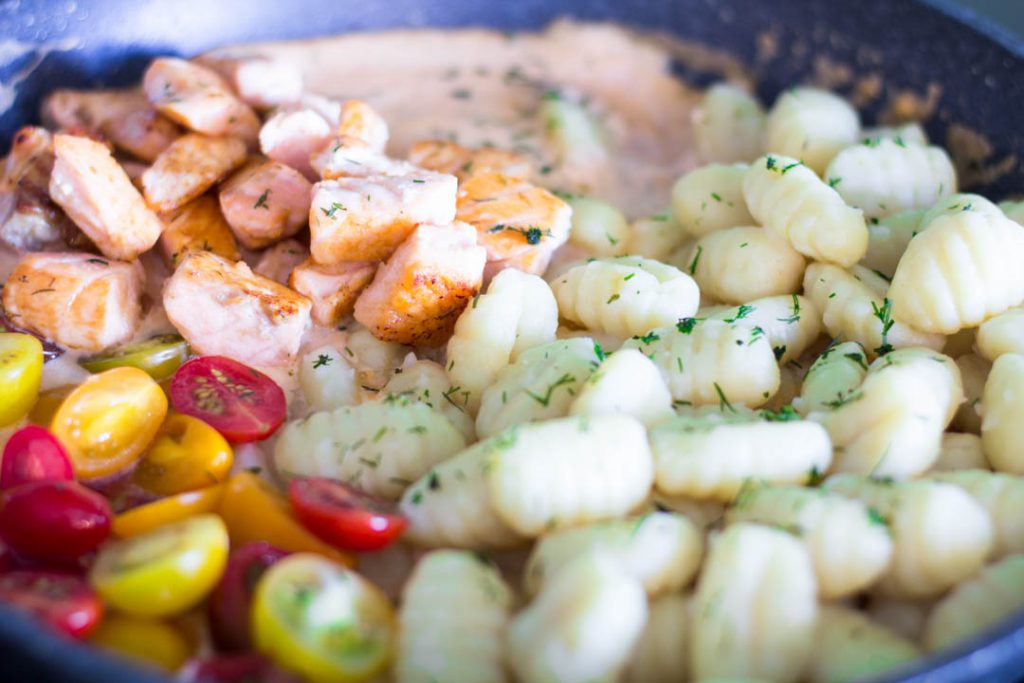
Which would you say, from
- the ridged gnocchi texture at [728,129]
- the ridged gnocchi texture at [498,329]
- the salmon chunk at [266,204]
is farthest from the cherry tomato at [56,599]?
the ridged gnocchi texture at [728,129]

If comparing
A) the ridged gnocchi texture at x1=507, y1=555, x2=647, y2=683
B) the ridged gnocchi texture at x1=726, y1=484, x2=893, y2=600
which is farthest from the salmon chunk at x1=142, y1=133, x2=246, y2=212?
the ridged gnocchi texture at x1=726, y1=484, x2=893, y2=600

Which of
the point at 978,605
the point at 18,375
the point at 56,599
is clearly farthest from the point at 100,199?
the point at 978,605

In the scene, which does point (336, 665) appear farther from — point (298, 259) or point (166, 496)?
point (298, 259)

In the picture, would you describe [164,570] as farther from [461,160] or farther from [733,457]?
[461,160]

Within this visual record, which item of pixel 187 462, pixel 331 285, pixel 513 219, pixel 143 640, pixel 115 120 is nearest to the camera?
pixel 143 640

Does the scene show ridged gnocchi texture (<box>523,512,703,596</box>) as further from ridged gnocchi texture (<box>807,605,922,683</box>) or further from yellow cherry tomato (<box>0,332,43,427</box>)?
yellow cherry tomato (<box>0,332,43,427</box>)

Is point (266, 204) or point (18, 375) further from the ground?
point (266, 204)
